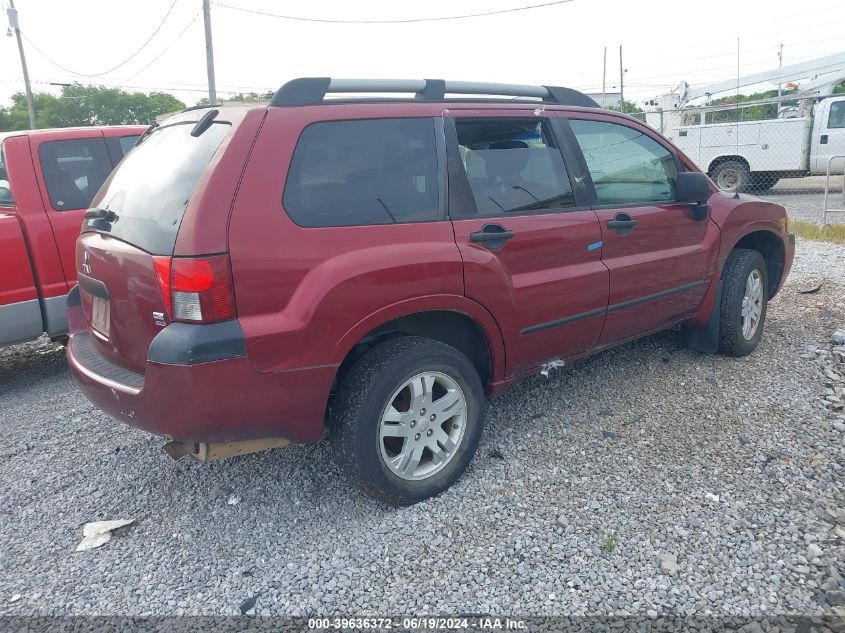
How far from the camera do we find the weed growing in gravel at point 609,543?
2.71 metres

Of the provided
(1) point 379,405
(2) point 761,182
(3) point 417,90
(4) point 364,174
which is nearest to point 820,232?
(2) point 761,182

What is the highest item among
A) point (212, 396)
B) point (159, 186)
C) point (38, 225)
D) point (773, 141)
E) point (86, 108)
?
point (86, 108)

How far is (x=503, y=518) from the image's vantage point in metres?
2.95

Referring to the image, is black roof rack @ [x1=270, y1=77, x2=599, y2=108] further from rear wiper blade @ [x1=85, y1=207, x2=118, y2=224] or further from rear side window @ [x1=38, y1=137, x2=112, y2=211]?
rear side window @ [x1=38, y1=137, x2=112, y2=211]

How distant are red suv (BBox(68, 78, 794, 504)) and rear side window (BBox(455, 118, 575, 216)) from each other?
12 mm

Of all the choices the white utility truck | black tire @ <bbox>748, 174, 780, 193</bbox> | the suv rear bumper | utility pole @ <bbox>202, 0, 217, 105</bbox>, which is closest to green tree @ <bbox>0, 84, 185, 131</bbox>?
utility pole @ <bbox>202, 0, 217, 105</bbox>

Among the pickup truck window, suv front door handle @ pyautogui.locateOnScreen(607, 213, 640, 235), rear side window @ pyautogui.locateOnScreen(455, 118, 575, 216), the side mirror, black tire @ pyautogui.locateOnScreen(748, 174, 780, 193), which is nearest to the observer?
rear side window @ pyautogui.locateOnScreen(455, 118, 575, 216)

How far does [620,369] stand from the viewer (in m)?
4.62

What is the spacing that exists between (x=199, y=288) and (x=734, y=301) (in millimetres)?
3661

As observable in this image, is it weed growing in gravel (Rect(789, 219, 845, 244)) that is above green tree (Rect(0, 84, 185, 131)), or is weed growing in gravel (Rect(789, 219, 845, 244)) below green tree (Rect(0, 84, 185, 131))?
below

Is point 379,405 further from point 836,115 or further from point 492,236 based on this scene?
point 836,115

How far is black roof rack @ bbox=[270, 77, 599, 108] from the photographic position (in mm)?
2869

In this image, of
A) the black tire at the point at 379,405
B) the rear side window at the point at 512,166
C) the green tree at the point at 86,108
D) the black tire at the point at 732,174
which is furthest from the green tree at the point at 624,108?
the green tree at the point at 86,108

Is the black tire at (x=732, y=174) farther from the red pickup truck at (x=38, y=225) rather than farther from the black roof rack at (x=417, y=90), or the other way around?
the red pickup truck at (x=38, y=225)
